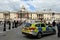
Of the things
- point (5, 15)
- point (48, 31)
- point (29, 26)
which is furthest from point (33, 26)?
point (5, 15)

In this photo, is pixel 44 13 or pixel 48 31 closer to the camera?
pixel 48 31

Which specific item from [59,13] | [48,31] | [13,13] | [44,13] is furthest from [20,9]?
[48,31]

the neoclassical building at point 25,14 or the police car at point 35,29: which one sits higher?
the neoclassical building at point 25,14

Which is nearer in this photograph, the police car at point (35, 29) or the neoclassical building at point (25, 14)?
the police car at point (35, 29)

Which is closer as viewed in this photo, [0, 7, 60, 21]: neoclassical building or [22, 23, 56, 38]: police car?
[22, 23, 56, 38]: police car

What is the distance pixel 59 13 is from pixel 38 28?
122521mm

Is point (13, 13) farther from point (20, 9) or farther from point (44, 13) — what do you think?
point (44, 13)

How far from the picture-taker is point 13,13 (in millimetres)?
142375

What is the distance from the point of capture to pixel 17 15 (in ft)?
463

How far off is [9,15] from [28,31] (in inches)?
4873

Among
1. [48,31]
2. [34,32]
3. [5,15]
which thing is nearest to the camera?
[34,32]

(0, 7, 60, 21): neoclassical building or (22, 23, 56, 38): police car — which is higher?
(0, 7, 60, 21): neoclassical building

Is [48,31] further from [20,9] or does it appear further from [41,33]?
[20,9]

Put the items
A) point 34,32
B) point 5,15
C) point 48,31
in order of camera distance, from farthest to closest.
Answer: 1. point 5,15
2. point 48,31
3. point 34,32
